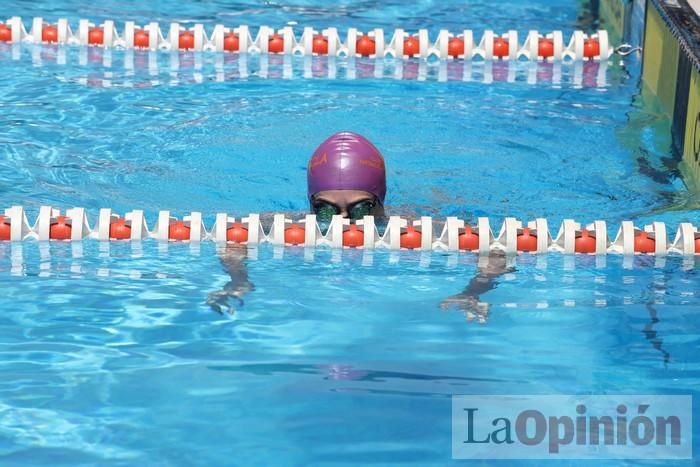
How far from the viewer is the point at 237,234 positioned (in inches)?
223

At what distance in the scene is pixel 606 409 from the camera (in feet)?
13.4

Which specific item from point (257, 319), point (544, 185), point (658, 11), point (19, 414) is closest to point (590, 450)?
point (257, 319)

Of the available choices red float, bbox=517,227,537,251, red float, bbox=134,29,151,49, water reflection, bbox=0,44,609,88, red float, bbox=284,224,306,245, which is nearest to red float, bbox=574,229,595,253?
red float, bbox=517,227,537,251

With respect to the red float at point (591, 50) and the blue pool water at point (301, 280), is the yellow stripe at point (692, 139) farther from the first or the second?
the red float at point (591, 50)

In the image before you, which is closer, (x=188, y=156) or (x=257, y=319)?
(x=257, y=319)

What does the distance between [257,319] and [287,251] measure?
2.68ft

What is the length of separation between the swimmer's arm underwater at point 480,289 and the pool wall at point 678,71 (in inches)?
75.1

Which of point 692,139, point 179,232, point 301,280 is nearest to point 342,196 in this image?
point 301,280

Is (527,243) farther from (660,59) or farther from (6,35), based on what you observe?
(6,35)

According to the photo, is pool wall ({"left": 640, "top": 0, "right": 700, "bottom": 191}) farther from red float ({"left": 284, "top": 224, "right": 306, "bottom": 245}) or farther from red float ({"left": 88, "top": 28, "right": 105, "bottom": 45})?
red float ({"left": 88, "top": 28, "right": 105, "bottom": 45})

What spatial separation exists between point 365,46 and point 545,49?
1479 millimetres

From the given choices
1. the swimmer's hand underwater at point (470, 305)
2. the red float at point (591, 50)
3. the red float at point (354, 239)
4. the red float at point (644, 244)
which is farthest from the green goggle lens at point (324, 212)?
the red float at point (591, 50)

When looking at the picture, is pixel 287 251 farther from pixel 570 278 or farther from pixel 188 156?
pixel 188 156

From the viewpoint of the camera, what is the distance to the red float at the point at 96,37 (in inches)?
390
